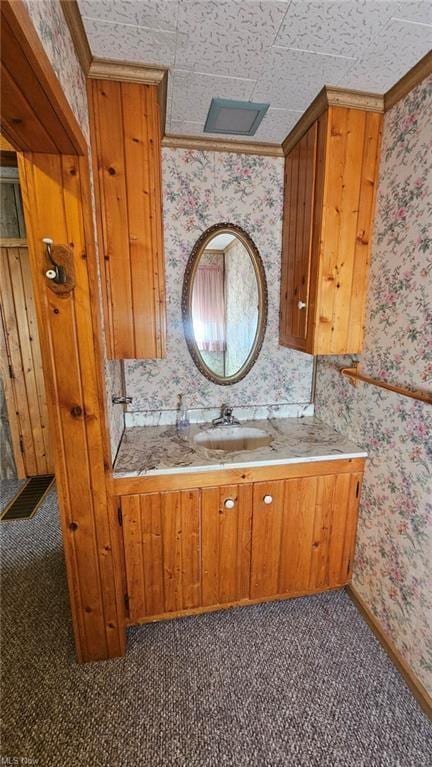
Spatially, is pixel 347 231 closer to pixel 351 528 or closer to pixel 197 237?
pixel 197 237

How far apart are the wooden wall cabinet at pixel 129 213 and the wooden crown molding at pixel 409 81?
0.93 meters

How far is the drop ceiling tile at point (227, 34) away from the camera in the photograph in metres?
0.97

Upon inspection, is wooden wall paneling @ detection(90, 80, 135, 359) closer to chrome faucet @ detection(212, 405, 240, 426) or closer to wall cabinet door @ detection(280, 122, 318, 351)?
chrome faucet @ detection(212, 405, 240, 426)

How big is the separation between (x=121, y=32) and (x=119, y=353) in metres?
1.07

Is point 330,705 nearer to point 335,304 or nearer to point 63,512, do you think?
point 63,512

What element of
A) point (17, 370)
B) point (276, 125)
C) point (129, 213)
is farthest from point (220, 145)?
point (17, 370)

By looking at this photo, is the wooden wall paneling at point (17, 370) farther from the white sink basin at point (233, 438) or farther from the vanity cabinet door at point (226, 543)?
the vanity cabinet door at point (226, 543)

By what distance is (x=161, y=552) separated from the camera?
1503mm

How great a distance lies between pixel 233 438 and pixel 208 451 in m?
0.37

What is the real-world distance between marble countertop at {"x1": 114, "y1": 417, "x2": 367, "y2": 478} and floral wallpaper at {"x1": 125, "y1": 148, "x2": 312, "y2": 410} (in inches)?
8.4

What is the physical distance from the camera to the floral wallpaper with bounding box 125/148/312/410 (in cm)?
172

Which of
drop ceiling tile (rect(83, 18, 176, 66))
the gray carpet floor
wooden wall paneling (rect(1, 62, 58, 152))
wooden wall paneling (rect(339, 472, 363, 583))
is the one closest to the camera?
wooden wall paneling (rect(1, 62, 58, 152))

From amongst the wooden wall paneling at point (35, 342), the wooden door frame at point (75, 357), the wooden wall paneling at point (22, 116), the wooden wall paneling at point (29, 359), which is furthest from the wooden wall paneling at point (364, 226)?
the wooden wall paneling at point (29, 359)

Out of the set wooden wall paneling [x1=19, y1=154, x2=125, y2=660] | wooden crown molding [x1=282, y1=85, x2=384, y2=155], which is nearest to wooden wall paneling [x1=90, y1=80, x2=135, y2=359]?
wooden wall paneling [x1=19, y1=154, x2=125, y2=660]
